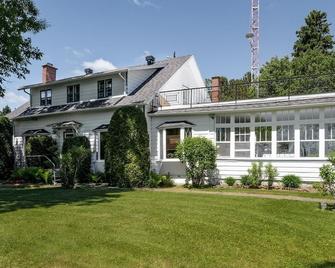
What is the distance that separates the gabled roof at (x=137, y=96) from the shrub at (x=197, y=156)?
11.4ft

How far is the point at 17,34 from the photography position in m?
14.9

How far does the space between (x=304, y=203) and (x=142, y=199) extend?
483cm

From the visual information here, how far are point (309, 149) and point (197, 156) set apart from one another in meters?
4.53

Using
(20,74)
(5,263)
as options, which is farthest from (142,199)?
(20,74)

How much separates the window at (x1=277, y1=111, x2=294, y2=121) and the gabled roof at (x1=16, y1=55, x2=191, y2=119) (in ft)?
20.7

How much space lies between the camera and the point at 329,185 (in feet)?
36.5

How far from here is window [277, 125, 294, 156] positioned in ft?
51.0

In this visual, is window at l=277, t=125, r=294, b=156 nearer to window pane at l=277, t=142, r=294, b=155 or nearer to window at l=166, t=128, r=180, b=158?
Result: window pane at l=277, t=142, r=294, b=155

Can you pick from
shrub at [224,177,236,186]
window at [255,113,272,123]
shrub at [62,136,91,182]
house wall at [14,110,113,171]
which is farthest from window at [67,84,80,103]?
window at [255,113,272,123]

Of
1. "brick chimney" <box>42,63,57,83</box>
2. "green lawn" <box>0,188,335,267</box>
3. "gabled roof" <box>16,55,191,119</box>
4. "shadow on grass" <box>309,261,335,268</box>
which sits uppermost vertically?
"brick chimney" <box>42,63,57,83</box>

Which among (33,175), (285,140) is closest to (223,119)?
(285,140)

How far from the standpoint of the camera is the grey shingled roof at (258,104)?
1466 centimetres

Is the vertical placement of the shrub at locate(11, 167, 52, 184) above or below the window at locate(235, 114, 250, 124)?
below

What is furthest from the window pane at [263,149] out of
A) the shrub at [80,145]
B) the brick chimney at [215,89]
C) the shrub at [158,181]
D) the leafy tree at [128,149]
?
the shrub at [80,145]
